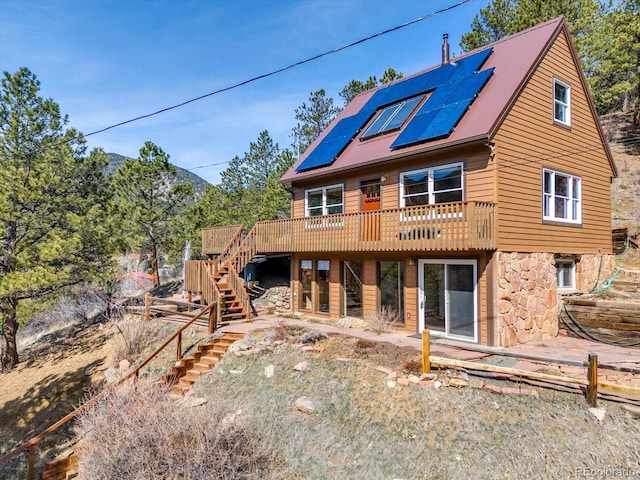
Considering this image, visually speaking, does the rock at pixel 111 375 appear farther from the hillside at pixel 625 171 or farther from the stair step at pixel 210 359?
the hillside at pixel 625 171

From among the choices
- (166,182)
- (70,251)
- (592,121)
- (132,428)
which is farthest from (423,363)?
(166,182)

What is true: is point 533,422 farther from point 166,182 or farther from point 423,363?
point 166,182

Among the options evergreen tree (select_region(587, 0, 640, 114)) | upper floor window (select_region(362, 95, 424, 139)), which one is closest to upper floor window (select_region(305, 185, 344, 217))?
upper floor window (select_region(362, 95, 424, 139))

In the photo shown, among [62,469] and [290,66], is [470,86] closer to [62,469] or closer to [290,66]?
[290,66]

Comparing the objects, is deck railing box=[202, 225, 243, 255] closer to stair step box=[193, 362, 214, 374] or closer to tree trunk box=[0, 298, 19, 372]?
stair step box=[193, 362, 214, 374]

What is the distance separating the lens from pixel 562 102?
547 inches

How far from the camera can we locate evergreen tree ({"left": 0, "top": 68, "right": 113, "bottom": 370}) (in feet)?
47.7

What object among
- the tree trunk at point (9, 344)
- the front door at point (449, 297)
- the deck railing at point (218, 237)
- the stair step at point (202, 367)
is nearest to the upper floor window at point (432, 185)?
the front door at point (449, 297)

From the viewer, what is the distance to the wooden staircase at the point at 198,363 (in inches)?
438

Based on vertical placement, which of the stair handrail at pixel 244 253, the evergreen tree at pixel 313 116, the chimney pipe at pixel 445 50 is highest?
the evergreen tree at pixel 313 116

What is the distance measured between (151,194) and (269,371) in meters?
17.1

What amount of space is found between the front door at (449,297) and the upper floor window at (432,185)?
1.92m

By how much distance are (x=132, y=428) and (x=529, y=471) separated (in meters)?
6.14

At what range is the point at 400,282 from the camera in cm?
1342
